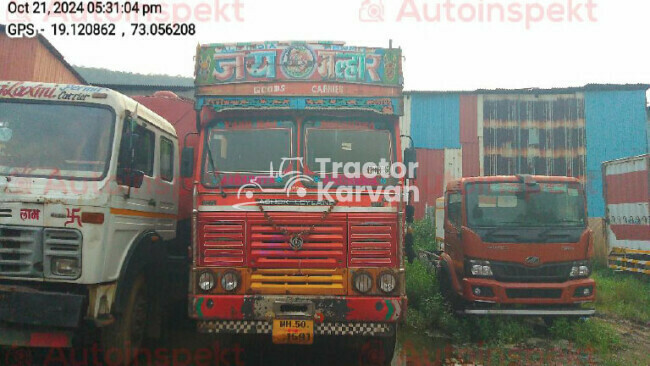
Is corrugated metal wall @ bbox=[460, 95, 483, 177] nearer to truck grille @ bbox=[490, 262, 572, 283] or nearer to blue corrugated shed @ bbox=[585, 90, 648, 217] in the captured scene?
blue corrugated shed @ bbox=[585, 90, 648, 217]

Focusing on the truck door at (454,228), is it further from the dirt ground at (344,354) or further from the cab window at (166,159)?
the cab window at (166,159)

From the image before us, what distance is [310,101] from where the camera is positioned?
5.65 metres

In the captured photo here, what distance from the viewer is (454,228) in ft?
25.9

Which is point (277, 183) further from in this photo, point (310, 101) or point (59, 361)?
point (59, 361)

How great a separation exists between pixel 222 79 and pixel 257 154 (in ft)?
3.37

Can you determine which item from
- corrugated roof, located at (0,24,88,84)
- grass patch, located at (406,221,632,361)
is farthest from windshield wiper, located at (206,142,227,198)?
corrugated roof, located at (0,24,88,84)

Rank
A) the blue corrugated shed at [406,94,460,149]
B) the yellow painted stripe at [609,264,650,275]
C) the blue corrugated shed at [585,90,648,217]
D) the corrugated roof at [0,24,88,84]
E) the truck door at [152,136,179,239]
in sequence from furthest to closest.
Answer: the blue corrugated shed at [406,94,460,149]
the blue corrugated shed at [585,90,648,217]
the corrugated roof at [0,24,88,84]
the yellow painted stripe at [609,264,650,275]
the truck door at [152,136,179,239]

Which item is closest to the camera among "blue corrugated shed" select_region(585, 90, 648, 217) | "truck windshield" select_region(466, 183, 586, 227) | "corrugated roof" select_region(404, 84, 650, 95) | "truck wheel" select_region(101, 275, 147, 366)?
"truck wheel" select_region(101, 275, 147, 366)

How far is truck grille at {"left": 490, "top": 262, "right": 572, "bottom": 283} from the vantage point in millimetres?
6906

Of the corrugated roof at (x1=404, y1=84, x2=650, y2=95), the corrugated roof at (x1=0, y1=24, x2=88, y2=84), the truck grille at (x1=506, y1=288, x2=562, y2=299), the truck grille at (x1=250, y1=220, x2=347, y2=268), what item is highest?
the corrugated roof at (x1=404, y1=84, x2=650, y2=95)

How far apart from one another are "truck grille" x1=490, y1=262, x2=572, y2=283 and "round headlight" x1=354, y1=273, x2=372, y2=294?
107 inches

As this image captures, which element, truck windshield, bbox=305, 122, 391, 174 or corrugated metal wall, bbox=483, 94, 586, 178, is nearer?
truck windshield, bbox=305, 122, 391, 174

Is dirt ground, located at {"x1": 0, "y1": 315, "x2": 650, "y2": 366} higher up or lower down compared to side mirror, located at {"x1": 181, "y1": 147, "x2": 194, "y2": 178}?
lower down

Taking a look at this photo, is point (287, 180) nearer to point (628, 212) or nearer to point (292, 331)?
point (292, 331)
